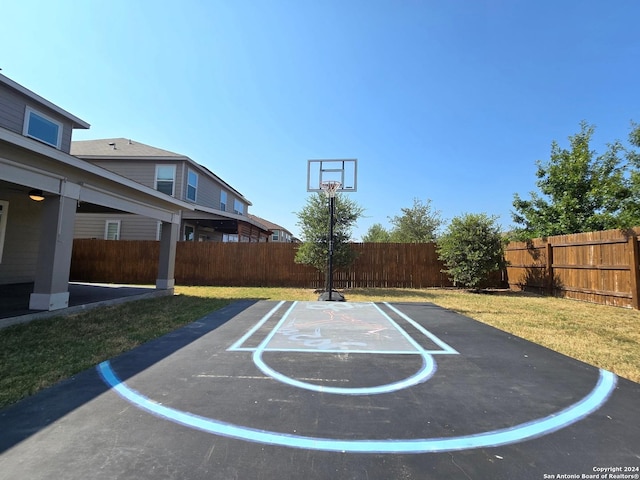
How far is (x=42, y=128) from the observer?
1086cm

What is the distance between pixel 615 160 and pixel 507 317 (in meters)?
13.5

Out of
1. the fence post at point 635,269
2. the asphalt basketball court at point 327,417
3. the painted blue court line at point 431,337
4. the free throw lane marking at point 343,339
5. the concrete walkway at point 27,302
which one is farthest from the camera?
the fence post at point 635,269

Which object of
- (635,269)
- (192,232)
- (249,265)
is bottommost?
(249,265)

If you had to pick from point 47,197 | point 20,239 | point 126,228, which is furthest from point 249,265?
point 47,197

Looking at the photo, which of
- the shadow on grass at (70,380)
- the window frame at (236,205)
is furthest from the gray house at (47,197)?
the window frame at (236,205)

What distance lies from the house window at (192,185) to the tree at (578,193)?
A: 17049mm

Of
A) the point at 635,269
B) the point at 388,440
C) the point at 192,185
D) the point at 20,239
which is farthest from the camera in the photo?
the point at 192,185

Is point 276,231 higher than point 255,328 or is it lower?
higher

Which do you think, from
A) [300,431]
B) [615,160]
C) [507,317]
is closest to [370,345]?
[300,431]

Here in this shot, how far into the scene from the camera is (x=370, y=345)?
5168mm

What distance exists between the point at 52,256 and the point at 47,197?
1248 millimetres

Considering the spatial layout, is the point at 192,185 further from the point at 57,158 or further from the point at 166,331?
the point at 166,331

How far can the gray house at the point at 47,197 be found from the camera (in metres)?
6.43

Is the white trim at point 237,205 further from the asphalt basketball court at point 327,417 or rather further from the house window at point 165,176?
the asphalt basketball court at point 327,417
